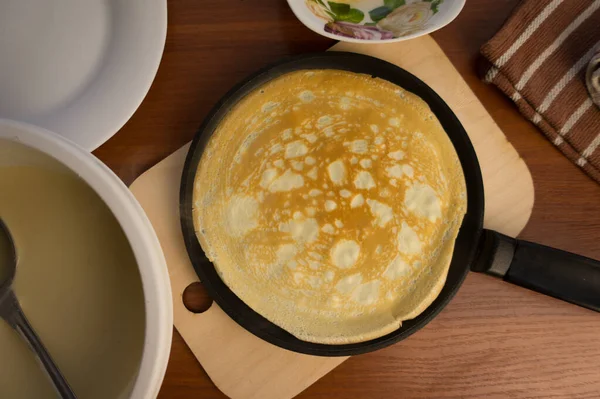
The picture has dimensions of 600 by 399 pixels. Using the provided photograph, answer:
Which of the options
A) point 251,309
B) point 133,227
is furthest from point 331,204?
point 133,227

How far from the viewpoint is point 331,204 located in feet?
2.10

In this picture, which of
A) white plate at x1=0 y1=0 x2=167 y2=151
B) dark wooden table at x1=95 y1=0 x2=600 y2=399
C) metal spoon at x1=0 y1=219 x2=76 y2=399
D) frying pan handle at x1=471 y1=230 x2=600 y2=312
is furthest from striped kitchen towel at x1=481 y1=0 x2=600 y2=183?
metal spoon at x1=0 y1=219 x2=76 y2=399

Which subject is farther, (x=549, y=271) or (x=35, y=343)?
(x=549, y=271)

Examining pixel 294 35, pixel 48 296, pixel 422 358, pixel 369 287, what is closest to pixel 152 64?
pixel 294 35

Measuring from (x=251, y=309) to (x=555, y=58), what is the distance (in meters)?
0.56

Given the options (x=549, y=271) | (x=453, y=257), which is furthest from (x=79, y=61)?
(x=549, y=271)

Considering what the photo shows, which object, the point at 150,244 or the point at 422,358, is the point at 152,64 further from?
the point at 422,358

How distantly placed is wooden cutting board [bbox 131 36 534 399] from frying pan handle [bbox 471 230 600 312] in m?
0.07

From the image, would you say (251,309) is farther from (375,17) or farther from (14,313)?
(375,17)

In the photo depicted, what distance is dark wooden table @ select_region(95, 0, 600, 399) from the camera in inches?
27.0

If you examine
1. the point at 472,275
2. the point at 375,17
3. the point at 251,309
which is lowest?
the point at 251,309

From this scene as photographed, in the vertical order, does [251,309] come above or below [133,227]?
below

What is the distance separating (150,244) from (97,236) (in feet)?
0.33

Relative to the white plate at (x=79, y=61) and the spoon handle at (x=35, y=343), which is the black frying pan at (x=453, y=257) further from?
the spoon handle at (x=35, y=343)
